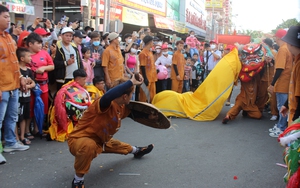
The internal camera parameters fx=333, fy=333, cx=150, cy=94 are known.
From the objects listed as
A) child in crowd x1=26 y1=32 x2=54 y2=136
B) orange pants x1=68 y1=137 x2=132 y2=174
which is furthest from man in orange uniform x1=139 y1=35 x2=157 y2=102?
orange pants x1=68 y1=137 x2=132 y2=174

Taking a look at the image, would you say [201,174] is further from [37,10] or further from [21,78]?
[37,10]


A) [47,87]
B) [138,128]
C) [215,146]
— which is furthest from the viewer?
[138,128]

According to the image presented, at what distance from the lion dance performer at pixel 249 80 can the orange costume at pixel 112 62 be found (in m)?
2.52

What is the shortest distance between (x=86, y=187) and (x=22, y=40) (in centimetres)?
314

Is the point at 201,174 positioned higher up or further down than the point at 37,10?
further down

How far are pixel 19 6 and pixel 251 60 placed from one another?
356 inches

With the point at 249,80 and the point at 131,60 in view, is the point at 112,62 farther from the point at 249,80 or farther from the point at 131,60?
the point at 249,80

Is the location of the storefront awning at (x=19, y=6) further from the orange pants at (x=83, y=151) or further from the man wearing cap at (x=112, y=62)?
the orange pants at (x=83, y=151)

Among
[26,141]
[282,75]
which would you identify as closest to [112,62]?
[26,141]

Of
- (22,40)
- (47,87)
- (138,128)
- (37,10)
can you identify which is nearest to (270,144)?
(138,128)

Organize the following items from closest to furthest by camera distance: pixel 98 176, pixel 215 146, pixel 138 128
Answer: pixel 98 176, pixel 215 146, pixel 138 128

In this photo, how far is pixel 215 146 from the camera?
543cm

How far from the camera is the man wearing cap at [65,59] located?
5.97 m

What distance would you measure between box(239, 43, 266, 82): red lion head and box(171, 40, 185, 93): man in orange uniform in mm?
2493
